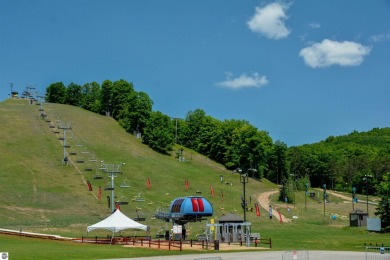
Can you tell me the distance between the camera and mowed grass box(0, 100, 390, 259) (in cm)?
6331

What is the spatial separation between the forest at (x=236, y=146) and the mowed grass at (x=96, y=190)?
4.91m

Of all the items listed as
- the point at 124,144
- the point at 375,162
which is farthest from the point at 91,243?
the point at 375,162

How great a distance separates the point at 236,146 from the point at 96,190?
58979 mm

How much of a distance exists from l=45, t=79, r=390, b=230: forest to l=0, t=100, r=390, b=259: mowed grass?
4.91m

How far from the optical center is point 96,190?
101 meters

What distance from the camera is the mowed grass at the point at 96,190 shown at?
2493 inches

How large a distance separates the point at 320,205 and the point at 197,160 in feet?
141

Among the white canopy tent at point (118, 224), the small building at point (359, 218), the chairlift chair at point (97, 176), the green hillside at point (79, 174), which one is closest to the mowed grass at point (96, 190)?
the green hillside at point (79, 174)

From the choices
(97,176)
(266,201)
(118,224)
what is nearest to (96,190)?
(97,176)

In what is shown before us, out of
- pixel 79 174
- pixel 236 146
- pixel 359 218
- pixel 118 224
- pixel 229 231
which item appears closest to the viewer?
pixel 118 224

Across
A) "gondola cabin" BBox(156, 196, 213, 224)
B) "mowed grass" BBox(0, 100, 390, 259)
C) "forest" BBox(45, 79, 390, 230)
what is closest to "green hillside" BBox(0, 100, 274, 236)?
"mowed grass" BBox(0, 100, 390, 259)

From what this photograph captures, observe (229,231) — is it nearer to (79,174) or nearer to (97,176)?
(97,176)

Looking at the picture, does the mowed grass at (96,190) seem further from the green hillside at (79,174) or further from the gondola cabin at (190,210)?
the gondola cabin at (190,210)

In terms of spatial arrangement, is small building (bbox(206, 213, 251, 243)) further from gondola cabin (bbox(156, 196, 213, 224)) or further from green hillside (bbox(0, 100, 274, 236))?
green hillside (bbox(0, 100, 274, 236))
